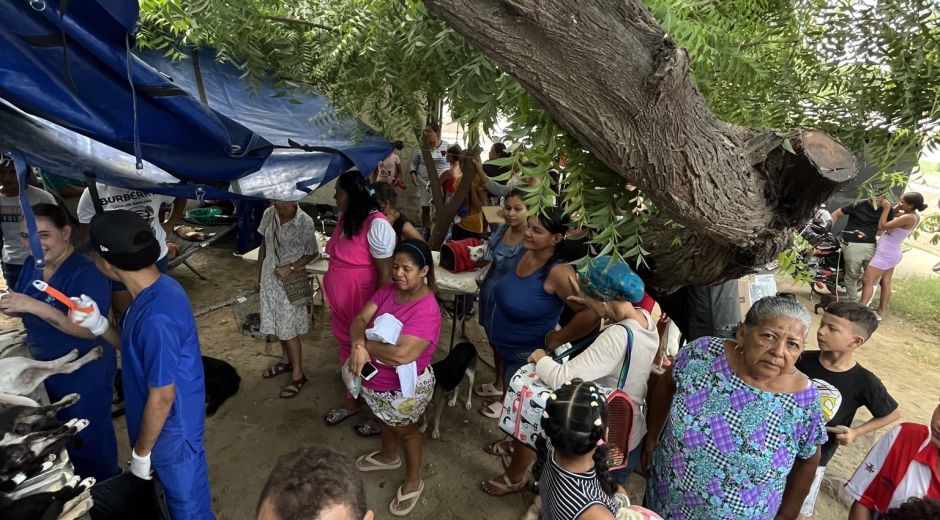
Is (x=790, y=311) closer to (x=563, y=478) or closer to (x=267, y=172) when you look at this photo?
(x=563, y=478)

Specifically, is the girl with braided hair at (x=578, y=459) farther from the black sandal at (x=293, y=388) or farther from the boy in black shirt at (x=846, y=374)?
the black sandal at (x=293, y=388)

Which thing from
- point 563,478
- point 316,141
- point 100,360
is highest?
point 316,141

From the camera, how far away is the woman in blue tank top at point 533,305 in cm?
293

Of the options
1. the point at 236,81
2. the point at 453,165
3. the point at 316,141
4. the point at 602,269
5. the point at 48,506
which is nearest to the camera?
the point at 48,506

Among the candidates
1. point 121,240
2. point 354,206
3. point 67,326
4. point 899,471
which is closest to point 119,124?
point 121,240

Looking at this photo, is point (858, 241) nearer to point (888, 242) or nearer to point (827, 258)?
point (888, 242)

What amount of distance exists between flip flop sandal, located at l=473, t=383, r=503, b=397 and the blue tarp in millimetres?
2241

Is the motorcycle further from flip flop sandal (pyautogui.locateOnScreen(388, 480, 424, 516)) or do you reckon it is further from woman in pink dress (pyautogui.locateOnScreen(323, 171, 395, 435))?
→ flip flop sandal (pyautogui.locateOnScreen(388, 480, 424, 516))

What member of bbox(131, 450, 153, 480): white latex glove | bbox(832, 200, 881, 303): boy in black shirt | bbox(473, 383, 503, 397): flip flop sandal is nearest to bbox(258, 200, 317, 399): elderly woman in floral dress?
A: bbox(473, 383, 503, 397): flip flop sandal

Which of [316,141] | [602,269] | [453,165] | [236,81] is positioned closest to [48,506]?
[602,269]

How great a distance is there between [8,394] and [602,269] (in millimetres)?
2560

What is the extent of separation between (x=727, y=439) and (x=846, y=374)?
1.07 meters

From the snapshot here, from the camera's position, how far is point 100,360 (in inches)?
100

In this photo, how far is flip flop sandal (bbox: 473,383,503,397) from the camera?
428 cm
